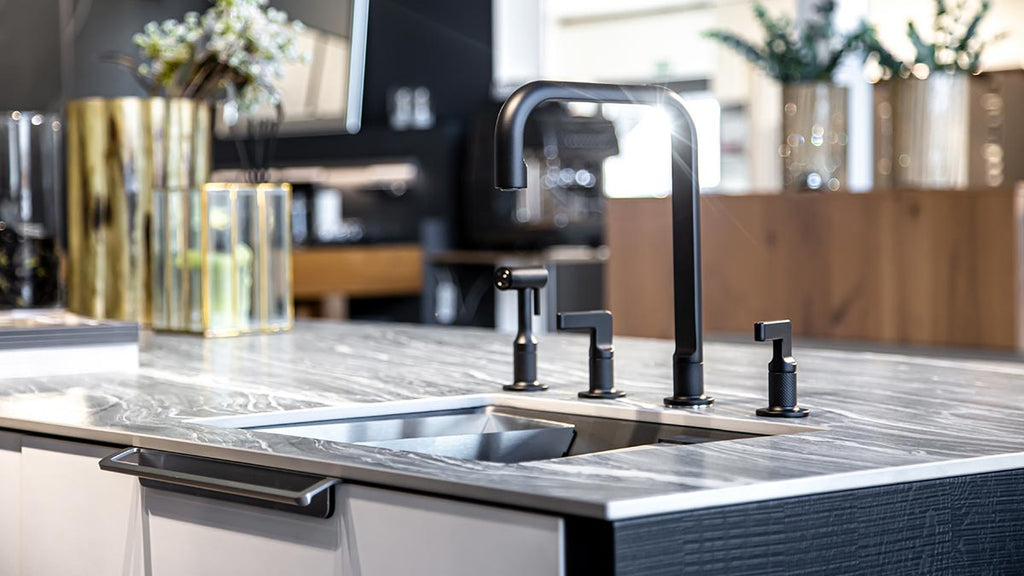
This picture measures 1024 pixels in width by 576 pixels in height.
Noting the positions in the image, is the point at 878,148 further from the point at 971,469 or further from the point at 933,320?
the point at 971,469

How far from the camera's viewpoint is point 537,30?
21.3ft

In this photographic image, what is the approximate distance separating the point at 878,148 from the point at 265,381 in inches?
62.0

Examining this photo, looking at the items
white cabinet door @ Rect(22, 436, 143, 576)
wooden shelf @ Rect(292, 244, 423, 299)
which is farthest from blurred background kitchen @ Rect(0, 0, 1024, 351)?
wooden shelf @ Rect(292, 244, 423, 299)

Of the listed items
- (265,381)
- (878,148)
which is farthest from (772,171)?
(265,381)

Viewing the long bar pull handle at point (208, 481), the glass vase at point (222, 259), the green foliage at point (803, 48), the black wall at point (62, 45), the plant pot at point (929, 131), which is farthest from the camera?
the black wall at point (62, 45)

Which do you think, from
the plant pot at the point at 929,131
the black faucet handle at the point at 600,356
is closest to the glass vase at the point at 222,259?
the black faucet handle at the point at 600,356

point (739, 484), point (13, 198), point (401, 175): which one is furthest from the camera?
point (401, 175)

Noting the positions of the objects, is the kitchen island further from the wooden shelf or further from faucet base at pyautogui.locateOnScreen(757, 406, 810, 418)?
the wooden shelf

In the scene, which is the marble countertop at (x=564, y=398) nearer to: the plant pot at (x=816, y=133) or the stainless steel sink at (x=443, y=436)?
the stainless steel sink at (x=443, y=436)

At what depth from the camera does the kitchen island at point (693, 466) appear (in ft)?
2.52

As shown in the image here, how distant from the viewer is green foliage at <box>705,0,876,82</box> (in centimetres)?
258

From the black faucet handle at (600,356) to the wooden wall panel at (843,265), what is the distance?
136cm

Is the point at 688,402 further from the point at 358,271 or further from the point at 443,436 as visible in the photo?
the point at 358,271

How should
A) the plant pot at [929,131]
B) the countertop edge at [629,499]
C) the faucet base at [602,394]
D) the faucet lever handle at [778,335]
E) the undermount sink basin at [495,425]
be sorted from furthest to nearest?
the plant pot at [929,131], the faucet base at [602,394], the undermount sink basin at [495,425], the faucet lever handle at [778,335], the countertop edge at [629,499]
